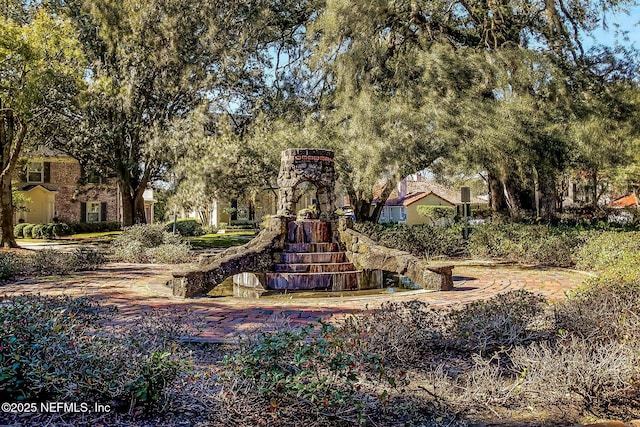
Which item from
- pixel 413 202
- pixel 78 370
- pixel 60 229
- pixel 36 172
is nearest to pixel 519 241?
pixel 78 370

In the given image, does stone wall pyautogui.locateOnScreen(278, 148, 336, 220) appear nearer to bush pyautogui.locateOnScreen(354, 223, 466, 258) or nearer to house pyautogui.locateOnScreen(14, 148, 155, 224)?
bush pyautogui.locateOnScreen(354, 223, 466, 258)

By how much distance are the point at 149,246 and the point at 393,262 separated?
9.82m

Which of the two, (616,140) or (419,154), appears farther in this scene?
(419,154)

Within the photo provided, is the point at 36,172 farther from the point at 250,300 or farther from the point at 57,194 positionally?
the point at 250,300

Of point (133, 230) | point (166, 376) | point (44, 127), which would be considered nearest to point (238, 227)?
point (44, 127)

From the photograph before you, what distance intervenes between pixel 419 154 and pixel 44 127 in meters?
16.4

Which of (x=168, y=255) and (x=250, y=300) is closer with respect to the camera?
(x=250, y=300)

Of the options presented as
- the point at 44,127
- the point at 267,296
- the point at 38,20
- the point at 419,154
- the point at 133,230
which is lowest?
the point at 267,296

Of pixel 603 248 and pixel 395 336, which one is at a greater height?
pixel 603 248

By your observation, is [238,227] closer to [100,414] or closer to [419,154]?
[419,154]

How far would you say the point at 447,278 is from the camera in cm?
834

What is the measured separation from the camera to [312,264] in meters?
9.80

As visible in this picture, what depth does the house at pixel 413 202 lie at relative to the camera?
43.7 meters

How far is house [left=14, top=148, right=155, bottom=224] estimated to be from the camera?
32469 millimetres
